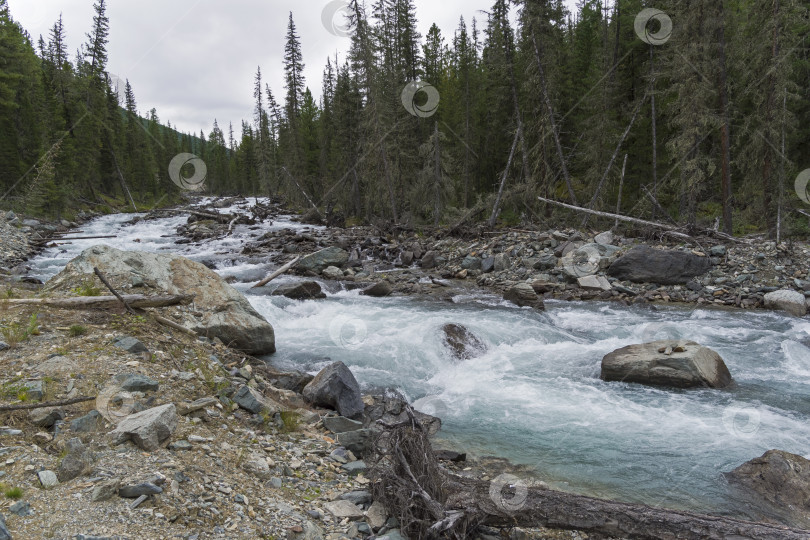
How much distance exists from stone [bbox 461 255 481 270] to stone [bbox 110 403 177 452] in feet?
52.1

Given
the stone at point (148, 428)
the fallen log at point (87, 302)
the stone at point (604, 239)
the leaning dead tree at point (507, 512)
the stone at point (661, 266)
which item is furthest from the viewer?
the stone at point (604, 239)

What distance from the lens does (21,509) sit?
2.94 meters

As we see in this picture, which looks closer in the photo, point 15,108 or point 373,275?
point 373,275

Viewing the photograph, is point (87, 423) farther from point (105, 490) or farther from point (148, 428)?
point (105, 490)

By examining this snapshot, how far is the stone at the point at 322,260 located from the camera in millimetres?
18500

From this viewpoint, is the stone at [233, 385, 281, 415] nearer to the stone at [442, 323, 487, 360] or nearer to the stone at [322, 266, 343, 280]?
the stone at [442, 323, 487, 360]

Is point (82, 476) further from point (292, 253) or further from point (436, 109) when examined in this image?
point (436, 109)

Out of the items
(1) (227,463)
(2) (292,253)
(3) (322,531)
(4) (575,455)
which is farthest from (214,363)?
(2) (292,253)

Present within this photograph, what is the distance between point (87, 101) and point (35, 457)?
51077 mm

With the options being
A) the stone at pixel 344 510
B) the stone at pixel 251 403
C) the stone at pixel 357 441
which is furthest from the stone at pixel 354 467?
the stone at pixel 251 403

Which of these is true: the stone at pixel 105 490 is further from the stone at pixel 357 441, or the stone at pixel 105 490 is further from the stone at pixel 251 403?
the stone at pixel 357 441

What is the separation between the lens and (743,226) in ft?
74.5

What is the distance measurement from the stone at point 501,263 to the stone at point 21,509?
55.2 feet

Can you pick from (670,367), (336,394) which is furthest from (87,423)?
(670,367)
